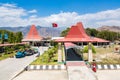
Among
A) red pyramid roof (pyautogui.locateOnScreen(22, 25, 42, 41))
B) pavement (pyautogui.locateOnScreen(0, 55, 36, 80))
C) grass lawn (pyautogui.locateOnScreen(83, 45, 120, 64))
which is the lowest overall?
pavement (pyautogui.locateOnScreen(0, 55, 36, 80))

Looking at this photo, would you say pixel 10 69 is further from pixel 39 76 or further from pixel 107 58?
pixel 107 58

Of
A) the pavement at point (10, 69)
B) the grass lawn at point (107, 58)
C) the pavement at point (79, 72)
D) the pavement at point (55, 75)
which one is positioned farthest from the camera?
the grass lawn at point (107, 58)

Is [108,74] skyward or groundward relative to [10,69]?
groundward

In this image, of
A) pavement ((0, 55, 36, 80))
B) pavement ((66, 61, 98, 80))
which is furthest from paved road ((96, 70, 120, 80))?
pavement ((0, 55, 36, 80))

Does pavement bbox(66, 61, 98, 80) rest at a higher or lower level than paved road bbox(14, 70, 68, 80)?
higher

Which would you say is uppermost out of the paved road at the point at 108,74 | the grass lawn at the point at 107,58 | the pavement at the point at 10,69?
the grass lawn at the point at 107,58

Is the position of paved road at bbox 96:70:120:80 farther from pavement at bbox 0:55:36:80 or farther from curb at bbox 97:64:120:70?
pavement at bbox 0:55:36:80

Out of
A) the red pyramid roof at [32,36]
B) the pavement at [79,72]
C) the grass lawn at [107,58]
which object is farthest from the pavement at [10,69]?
the red pyramid roof at [32,36]

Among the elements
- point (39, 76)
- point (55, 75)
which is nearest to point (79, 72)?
point (55, 75)

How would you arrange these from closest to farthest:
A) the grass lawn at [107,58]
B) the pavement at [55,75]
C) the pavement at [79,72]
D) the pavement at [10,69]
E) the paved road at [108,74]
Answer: the pavement at [79,72] < the paved road at [108,74] < the pavement at [55,75] < the pavement at [10,69] < the grass lawn at [107,58]

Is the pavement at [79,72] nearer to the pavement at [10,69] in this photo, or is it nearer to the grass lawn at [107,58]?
the grass lawn at [107,58]

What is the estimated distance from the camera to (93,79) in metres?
17.2

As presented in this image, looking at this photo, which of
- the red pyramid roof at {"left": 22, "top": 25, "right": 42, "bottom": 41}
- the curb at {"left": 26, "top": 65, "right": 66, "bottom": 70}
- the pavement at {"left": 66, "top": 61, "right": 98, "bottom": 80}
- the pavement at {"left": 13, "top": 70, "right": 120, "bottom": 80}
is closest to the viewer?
the pavement at {"left": 66, "top": 61, "right": 98, "bottom": 80}

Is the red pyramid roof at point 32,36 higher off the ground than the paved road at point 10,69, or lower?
higher
